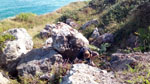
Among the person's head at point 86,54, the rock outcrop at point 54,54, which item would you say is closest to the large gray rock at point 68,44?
the rock outcrop at point 54,54

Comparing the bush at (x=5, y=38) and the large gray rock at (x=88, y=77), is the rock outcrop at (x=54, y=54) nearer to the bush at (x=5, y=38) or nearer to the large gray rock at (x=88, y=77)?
the bush at (x=5, y=38)

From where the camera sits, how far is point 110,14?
1094 centimetres

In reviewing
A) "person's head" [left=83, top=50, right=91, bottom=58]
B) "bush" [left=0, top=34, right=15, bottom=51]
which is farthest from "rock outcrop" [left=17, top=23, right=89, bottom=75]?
"bush" [left=0, top=34, right=15, bottom=51]

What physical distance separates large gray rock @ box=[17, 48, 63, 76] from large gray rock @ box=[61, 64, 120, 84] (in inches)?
93.7

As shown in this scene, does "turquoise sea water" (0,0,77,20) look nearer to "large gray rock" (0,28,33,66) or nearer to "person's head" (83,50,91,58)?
"large gray rock" (0,28,33,66)

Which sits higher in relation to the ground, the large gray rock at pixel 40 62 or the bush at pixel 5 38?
the bush at pixel 5 38

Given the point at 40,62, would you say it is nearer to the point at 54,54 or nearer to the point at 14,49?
the point at 54,54

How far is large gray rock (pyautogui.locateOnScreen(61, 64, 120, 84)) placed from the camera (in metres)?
2.99

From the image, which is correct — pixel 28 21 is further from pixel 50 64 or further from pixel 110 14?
pixel 50 64

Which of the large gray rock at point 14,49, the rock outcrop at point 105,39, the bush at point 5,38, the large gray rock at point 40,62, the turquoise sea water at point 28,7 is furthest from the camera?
the turquoise sea water at point 28,7

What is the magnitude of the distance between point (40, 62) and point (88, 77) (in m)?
3.24

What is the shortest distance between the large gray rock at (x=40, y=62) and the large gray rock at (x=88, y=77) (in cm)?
238

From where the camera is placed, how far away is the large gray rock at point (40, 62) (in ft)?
19.0

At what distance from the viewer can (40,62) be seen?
237 inches
